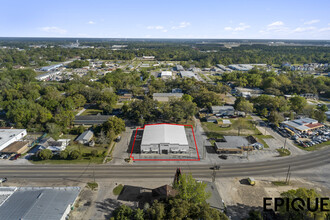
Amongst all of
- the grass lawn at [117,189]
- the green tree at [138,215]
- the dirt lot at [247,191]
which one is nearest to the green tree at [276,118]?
the dirt lot at [247,191]

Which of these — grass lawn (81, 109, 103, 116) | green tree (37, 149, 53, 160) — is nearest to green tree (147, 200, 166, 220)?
green tree (37, 149, 53, 160)

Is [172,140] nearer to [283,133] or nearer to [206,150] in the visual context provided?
[206,150]

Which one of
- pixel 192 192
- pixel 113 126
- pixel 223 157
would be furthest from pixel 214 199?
pixel 113 126

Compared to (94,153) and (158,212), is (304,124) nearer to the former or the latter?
(158,212)

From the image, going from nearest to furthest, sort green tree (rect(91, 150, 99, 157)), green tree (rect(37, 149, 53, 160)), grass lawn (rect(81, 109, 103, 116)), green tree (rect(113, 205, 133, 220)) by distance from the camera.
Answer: green tree (rect(113, 205, 133, 220))
green tree (rect(37, 149, 53, 160))
green tree (rect(91, 150, 99, 157))
grass lawn (rect(81, 109, 103, 116))

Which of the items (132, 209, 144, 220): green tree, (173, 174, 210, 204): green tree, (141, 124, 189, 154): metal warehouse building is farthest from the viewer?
(141, 124, 189, 154): metal warehouse building

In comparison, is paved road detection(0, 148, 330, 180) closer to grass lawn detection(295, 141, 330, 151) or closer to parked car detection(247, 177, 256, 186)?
parked car detection(247, 177, 256, 186)

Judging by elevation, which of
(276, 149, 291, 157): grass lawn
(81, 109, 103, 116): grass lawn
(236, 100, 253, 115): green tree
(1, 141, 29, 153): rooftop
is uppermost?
(236, 100, 253, 115): green tree
